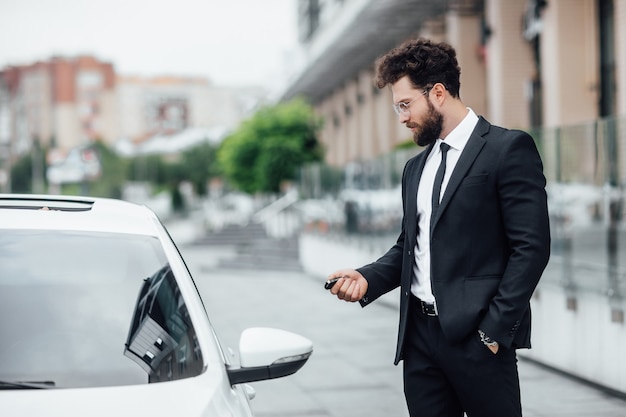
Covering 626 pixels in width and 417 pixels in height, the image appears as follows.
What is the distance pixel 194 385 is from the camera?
2.79 m

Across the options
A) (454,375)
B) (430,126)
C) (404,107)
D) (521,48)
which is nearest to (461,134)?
(430,126)

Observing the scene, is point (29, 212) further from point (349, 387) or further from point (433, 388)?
point (349, 387)

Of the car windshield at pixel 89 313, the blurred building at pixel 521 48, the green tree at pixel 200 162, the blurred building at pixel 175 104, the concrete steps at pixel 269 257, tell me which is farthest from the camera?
the blurred building at pixel 175 104

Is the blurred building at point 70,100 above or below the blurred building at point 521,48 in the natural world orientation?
above

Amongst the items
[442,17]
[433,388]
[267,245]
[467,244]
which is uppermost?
[442,17]

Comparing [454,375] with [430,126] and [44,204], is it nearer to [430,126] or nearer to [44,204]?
[430,126]

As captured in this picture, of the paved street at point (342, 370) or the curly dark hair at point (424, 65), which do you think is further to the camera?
the paved street at point (342, 370)

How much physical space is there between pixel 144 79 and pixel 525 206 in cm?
16846

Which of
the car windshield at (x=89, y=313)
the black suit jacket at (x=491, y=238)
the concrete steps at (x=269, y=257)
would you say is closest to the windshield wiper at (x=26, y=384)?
the car windshield at (x=89, y=313)

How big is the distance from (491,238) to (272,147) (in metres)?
30.9

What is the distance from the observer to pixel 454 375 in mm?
3148

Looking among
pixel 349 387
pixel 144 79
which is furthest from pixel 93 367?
pixel 144 79

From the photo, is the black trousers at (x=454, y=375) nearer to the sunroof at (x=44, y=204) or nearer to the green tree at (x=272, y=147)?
the sunroof at (x=44, y=204)

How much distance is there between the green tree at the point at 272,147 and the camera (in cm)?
3409
